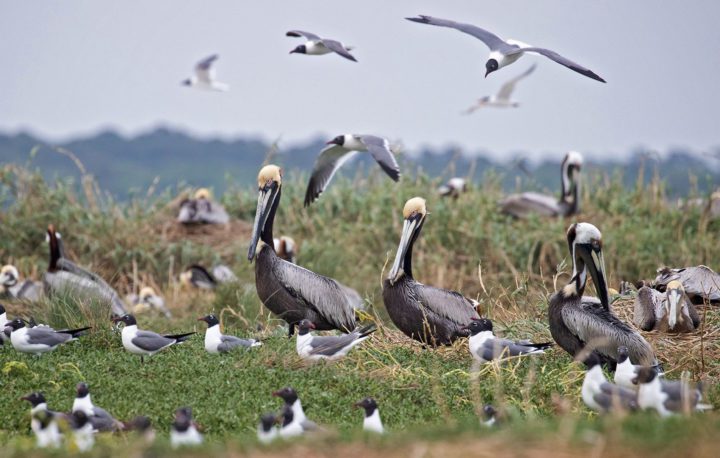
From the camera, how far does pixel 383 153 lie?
1063 cm

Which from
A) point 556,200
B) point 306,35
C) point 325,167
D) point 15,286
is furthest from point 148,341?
point 556,200

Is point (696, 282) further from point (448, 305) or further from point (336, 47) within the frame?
point (336, 47)

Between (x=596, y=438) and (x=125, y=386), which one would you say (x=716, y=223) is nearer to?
(x=125, y=386)

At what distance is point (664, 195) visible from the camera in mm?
17891

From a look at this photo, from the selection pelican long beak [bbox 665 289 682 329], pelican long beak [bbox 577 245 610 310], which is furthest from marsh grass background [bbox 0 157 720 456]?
pelican long beak [bbox 577 245 610 310]

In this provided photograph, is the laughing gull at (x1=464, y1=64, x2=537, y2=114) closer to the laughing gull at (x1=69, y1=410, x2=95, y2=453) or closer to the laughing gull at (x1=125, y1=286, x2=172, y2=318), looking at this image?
the laughing gull at (x1=125, y1=286, x2=172, y2=318)

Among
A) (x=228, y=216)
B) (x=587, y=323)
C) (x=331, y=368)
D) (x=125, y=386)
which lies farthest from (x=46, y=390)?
(x=228, y=216)

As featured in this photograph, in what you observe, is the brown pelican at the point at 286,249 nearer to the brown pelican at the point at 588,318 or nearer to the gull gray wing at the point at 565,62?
the gull gray wing at the point at 565,62

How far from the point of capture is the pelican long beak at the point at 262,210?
10.3 metres

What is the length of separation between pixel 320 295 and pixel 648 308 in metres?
2.69

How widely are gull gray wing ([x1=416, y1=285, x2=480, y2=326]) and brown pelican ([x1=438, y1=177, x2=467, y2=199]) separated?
7.67 m

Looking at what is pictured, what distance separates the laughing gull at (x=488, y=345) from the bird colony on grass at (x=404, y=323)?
1cm

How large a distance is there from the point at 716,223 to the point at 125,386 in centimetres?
1083

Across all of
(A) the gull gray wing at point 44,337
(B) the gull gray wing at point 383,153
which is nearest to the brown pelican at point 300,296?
(B) the gull gray wing at point 383,153
